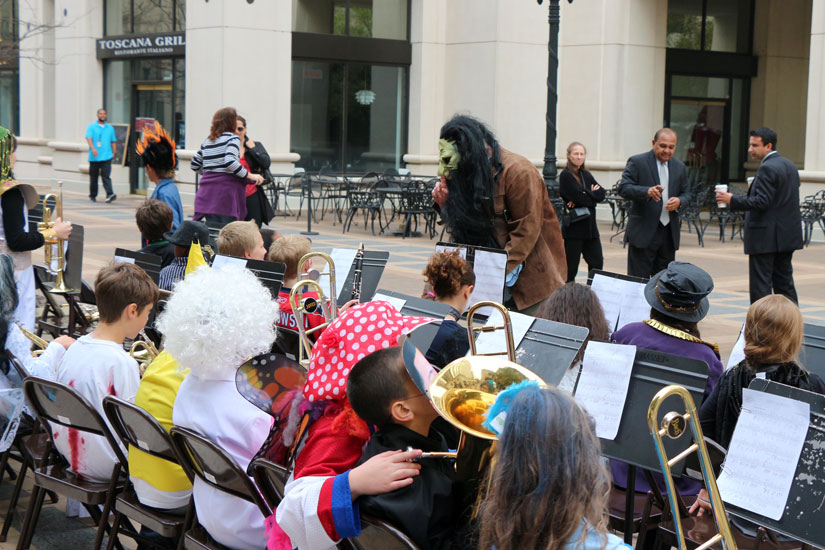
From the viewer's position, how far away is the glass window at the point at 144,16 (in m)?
22.5

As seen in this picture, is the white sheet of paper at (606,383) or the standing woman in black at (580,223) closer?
the white sheet of paper at (606,383)

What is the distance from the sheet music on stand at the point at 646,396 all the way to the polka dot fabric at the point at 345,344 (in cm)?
81

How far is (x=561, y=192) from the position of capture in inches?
420

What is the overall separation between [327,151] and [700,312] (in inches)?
730

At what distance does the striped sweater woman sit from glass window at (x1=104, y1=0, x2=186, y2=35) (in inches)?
544

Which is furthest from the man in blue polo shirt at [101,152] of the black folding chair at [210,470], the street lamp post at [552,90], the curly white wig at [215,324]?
the black folding chair at [210,470]

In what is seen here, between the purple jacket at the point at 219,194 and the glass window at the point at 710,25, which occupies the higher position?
the glass window at the point at 710,25

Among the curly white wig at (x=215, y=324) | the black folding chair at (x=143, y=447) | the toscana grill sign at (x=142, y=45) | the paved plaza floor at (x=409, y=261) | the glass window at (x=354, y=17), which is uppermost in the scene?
the glass window at (x=354, y=17)

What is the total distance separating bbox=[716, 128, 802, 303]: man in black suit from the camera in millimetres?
9266

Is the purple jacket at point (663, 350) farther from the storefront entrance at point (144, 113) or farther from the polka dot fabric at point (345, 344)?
the storefront entrance at point (144, 113)

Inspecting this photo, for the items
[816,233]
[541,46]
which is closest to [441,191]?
[816,233]

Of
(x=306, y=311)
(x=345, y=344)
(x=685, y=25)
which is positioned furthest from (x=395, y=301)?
(x=685, y=25)

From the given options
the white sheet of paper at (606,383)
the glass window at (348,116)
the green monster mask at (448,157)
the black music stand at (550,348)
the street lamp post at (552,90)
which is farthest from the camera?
the glass window at (348,116)

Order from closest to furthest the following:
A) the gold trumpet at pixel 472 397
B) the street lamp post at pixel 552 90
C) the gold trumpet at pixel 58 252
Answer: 1. the gold trumpet at pixel 472 397
2. the gold trumpet at pixel 58 252
3. the street lamp post at pixel 552 90
